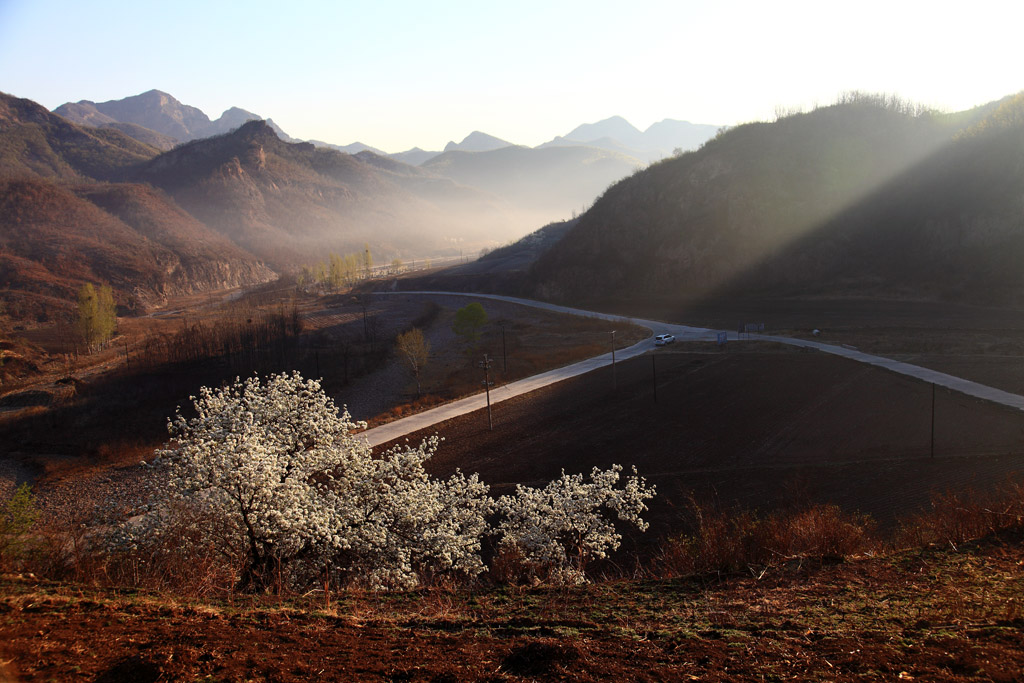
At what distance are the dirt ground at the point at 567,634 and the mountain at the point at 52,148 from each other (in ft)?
643

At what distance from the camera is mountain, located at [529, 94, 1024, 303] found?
62938 mm

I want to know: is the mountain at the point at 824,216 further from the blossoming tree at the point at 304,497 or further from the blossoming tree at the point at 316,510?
the blossoming tree at the point at 304,497

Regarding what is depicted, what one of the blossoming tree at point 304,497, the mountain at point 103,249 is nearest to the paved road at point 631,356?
the blossoming tree at point 304,497

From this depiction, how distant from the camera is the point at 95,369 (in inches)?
2089

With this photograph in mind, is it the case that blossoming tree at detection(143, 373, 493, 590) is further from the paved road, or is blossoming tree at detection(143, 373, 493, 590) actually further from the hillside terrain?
the hillside terrain

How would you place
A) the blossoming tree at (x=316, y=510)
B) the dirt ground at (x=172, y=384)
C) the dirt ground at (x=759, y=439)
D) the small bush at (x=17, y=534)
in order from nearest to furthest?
the small bush at (x=17, y=534) → the blossoming tree at (x=316, y=510) → the dirt ground at (x=759, y=439) → the dirt ground at (x=172, y=384)

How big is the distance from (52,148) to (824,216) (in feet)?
685

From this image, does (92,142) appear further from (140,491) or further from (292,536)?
(292,536)

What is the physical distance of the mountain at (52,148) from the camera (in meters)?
167

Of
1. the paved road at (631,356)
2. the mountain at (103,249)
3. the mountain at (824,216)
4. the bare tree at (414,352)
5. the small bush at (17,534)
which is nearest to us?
the small bush at (17,534)

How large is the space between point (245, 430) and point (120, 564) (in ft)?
9.27

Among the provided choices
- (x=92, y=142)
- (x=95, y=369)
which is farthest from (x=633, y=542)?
(x=92, y=142)

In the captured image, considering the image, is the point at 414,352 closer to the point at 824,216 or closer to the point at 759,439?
the point at 759,439

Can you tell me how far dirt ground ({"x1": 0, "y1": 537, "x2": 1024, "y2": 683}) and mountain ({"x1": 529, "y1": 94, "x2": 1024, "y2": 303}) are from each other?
197ft
